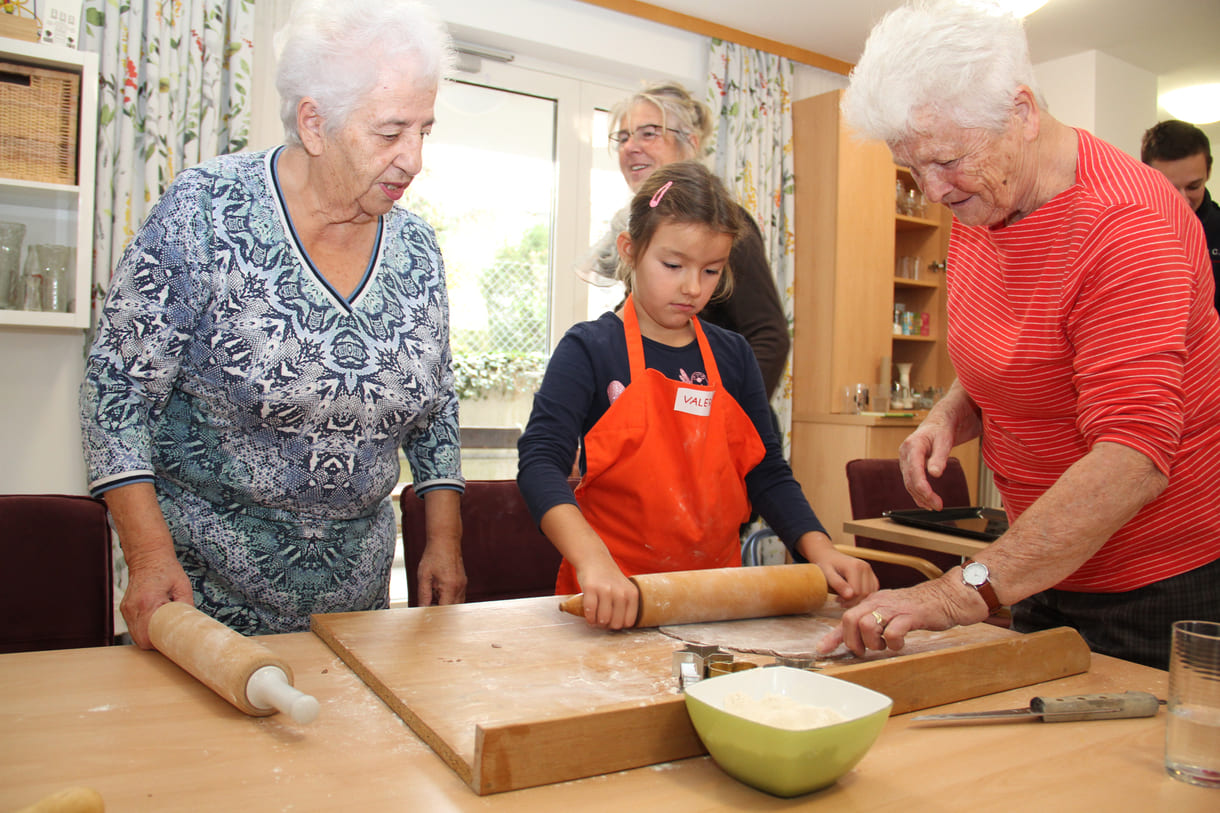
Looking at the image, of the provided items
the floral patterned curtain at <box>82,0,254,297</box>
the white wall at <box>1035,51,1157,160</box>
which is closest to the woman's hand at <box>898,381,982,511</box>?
the floral patterned curtain at <box>82,0,254,297</box>

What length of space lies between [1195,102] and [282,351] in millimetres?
6487

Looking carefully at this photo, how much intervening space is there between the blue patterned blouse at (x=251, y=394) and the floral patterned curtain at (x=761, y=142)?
3824 mm

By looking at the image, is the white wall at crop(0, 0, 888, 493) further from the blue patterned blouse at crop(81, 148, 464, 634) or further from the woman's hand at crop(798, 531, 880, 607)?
the woman's hand at crop(798, 531, 880, 607)

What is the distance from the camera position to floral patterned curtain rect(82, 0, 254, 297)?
131 inches

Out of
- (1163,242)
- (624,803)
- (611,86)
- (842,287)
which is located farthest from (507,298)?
(624,803)

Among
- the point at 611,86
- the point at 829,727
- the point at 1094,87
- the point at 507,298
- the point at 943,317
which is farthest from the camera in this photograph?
the point at 943,317

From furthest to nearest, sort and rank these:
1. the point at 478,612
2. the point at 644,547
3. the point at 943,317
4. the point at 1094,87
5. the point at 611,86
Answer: the point at 943,317, the point at 1094,87, the point at 611,86, the point at 644,547, the point at 478,612

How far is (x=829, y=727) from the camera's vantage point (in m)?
0.74

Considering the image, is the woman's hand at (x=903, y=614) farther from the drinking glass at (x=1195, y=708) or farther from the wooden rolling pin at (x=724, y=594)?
the drinking glass at (x=1195, y=708)

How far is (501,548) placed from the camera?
1.94 m

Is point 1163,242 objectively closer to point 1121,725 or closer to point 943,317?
point 1121,725

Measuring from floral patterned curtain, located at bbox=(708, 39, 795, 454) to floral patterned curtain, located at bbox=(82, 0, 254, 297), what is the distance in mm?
2518

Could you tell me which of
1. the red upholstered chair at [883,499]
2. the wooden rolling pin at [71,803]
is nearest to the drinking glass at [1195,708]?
the wooden rolling pin at [71,803]

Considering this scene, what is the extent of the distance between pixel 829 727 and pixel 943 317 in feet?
18.4
